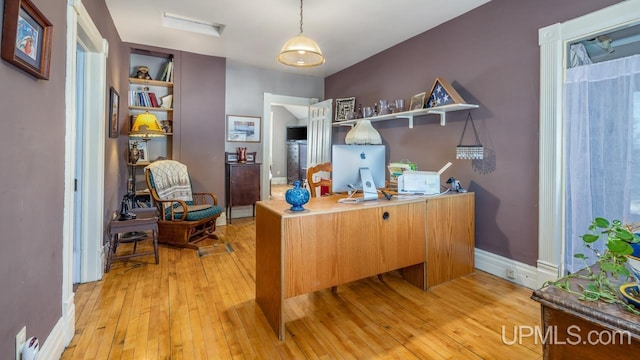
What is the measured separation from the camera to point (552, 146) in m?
2.41

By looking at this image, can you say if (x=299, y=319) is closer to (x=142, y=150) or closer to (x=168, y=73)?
(x=142, y=150)

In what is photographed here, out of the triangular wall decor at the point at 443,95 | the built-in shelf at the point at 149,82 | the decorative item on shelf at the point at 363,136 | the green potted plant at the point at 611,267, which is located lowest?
the green potted plant at the point at 611,267

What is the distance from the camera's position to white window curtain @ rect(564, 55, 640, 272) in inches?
80.6

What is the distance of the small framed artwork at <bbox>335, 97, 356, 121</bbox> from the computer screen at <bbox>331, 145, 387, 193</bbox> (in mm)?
2438

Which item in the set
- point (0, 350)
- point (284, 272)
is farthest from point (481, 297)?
point (0, 350)

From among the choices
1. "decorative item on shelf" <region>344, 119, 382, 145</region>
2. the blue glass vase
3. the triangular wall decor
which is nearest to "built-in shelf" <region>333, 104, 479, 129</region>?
the triangular wall decor

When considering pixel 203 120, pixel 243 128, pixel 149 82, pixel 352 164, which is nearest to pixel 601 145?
pixel 352 164

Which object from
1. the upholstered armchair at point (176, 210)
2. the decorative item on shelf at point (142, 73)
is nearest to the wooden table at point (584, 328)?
the upholstered armchair at point (176, 210)

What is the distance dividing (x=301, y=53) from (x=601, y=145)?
2493 millimetres

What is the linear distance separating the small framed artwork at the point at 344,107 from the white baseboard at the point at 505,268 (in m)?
2.77

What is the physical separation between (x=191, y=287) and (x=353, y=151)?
1822 millimetres

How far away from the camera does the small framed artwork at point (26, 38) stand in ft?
3.79

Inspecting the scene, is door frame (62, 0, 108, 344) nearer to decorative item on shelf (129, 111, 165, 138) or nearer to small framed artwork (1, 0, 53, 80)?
decorative item on shelf (129, 111, 165, 138)

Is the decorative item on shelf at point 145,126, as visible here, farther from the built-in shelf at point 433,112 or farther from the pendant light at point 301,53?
the built-in shelf at point 433,112
